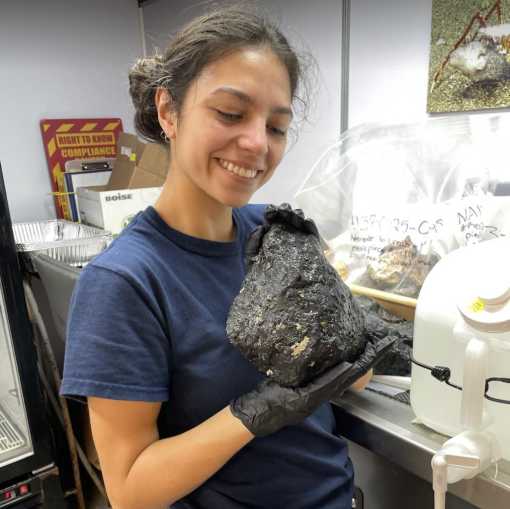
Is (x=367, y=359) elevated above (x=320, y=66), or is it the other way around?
(x=320, y=66)

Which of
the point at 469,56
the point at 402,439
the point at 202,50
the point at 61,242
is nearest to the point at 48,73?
the point at 61,242

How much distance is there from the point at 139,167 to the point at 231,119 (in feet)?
4.51

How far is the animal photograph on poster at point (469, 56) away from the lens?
1.08 meters

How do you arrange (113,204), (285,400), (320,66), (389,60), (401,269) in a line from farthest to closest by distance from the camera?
(113,204) → (320,66) → (389,60) → (401,269) → (285,400)

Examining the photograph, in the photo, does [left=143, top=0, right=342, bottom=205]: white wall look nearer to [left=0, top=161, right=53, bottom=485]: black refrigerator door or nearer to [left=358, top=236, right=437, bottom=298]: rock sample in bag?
[left=358, top=236, right=437, bottom=298]: rock sample in bag

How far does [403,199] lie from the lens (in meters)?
1.17

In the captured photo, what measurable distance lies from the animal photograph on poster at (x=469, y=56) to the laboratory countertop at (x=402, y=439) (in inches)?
34.1

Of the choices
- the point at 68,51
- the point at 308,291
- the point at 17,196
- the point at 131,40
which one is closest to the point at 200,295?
the point at 308,291

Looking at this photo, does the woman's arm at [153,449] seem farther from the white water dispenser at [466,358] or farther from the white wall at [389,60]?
the white wall at [389,60]

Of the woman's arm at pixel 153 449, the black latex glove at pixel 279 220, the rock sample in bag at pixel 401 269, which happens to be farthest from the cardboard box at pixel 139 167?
the woman's arm at pixel 153 449

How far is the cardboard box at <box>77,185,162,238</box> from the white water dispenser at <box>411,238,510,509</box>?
56.1 inches

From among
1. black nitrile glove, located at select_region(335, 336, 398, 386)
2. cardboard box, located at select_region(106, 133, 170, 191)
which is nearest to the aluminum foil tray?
cardboard box, located at select_region(106, 133, 170, 191)

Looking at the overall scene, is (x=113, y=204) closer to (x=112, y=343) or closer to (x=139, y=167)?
(x=139, y=167)

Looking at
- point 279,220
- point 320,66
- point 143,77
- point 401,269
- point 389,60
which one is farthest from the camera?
point 320,66
